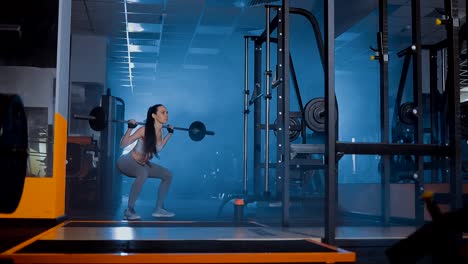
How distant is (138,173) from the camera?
4891 millimetres

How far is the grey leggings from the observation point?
4.84m

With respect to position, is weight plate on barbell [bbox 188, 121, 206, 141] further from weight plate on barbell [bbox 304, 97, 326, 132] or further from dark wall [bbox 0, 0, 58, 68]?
dark wall [bbox 0, 0, 58, 68]

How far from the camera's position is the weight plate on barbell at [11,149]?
1.74 meters

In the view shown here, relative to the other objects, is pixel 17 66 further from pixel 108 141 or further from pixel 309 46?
pixel 309 46

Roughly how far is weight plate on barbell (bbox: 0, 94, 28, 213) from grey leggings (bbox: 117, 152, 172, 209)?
2936mm

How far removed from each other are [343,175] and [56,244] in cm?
1139

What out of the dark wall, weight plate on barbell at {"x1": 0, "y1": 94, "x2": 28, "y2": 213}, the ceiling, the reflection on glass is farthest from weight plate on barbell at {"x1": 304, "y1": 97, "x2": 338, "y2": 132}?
weight plate on barbell at {"x1": 0, "y1": 94, "x2": 28, "y2": 213}

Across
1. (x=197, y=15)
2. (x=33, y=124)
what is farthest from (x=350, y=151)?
(x=197, y=15)

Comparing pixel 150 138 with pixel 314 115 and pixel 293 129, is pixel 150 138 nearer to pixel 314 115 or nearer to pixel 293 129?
pixel 293 129

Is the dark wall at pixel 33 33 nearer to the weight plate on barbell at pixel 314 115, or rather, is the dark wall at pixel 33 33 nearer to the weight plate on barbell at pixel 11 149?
the weight plate on barbell at pixel 314 115

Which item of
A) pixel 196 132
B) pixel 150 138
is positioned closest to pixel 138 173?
pixel 150 138

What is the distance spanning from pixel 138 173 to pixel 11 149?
3.12 m

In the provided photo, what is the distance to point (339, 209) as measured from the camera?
5477 millimetres

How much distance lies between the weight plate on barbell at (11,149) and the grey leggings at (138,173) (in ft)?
9.63
